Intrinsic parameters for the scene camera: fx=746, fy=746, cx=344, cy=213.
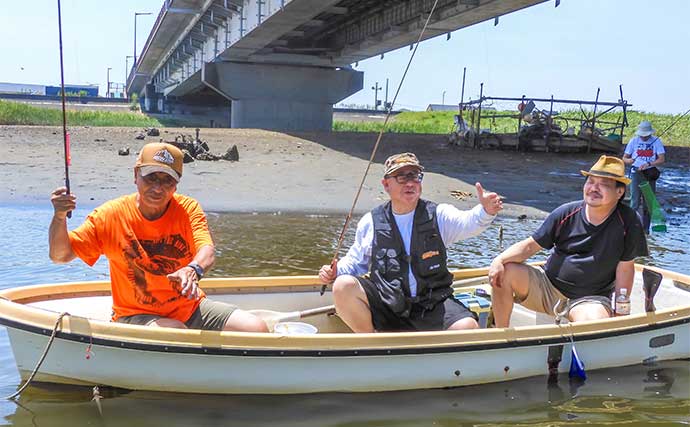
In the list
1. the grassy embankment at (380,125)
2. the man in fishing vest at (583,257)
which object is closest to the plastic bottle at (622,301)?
the man in fishing vest at (583,257)

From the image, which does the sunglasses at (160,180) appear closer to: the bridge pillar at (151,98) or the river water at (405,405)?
the river water at (405,405)

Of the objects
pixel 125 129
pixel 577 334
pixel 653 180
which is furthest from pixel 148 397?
pixel 125 129

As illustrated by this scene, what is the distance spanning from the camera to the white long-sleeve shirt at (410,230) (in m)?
4.83

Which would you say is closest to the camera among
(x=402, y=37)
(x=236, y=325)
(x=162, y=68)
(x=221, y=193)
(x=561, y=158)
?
(x=236, y=325)

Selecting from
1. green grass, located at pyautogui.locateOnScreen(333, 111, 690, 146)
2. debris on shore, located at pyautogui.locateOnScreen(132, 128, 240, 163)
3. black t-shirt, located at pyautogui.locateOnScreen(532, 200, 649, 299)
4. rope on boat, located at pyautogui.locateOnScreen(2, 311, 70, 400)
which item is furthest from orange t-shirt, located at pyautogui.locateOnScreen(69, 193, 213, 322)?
green grass, located at pyautogui.locateOnScreen(333, 111, 690, 146)

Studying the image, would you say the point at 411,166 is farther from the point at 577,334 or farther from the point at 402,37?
the point at 402,37

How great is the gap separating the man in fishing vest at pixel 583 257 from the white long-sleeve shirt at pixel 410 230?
1.93 feet

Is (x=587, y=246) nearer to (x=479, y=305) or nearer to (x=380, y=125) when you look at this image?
(x=479, y=305)

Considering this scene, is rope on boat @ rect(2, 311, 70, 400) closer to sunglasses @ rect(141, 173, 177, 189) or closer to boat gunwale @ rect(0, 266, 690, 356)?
boat gunwale @ rect(0, 266, 690, 356)

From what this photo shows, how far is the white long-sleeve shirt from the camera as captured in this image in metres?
4.83

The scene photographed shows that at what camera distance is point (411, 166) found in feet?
15.7

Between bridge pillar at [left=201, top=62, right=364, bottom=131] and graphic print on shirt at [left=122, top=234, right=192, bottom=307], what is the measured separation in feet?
84.9

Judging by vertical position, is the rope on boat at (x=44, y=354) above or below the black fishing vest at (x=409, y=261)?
below

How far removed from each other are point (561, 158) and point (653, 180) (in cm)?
1048
